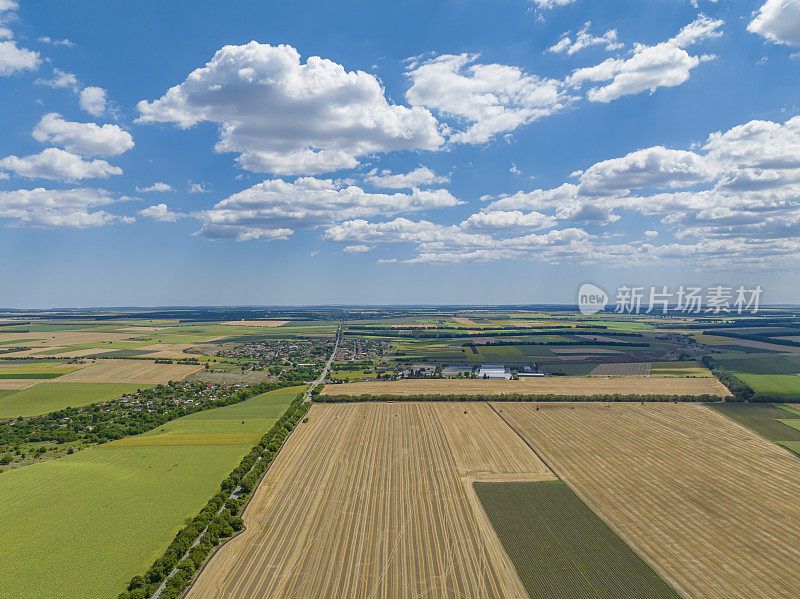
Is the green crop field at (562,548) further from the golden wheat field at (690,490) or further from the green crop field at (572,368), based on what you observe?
the green crop field at (572,368)

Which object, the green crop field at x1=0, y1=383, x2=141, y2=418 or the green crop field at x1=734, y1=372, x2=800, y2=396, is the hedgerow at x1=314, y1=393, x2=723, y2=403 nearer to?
the green crop field at x1=734, y1=372, x2=800, y2=396

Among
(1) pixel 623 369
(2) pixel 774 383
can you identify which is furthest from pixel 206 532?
(2) pixel 774 383

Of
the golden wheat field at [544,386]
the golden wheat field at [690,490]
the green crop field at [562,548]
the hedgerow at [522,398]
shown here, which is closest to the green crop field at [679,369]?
the golden wheat field at [544,386]

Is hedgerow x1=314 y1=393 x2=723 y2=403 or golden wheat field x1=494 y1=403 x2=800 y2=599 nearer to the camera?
golden wheat field x1=494 y1=403 x2=800 y2=599

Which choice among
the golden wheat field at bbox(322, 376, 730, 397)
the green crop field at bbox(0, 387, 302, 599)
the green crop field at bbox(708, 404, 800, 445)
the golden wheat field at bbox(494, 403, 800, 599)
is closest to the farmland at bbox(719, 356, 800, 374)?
the golden wheat field at bbox(322, 376, 730, 397)

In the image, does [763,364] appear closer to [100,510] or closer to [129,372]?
[100,510]
